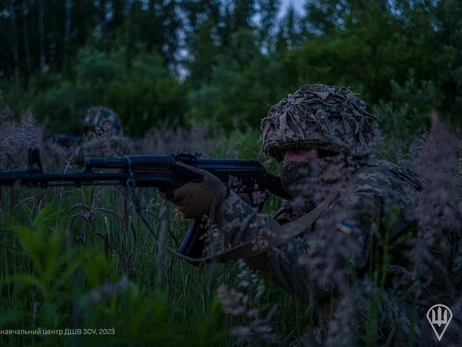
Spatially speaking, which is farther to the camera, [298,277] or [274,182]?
[274,182]

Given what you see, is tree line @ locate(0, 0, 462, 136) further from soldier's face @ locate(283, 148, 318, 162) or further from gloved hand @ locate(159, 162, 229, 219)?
gloved hand @ locate(159, 162, 229, 219)

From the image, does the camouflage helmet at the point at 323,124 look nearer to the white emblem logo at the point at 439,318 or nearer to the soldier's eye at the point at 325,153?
the soldier's eye at the point at 325,153

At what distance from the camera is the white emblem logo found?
2723 mm

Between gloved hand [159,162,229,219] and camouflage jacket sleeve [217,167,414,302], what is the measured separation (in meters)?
0.05

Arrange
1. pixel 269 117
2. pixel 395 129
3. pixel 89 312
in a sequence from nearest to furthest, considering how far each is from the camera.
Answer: pixel 89 312 → pixel 269 117 → pixel 395 129

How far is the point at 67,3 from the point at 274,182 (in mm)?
33538

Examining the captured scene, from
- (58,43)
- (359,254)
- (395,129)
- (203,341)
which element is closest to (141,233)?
(359,254)

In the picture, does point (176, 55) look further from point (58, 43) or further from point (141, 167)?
point (141, 167)

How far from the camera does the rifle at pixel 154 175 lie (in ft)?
7.09

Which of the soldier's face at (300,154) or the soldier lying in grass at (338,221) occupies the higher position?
the soldier's face at (300,154)

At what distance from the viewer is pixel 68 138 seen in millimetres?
8602

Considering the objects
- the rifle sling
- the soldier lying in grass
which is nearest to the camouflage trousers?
the soldier lying in grass

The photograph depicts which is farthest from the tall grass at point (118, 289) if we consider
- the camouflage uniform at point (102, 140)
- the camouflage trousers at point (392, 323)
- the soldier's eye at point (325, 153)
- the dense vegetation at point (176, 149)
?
the camouflage uniform at point (102, 140)

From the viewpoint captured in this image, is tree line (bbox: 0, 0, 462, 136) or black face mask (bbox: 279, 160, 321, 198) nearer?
black face mask (bbox: 279, 160, 321, 198)
